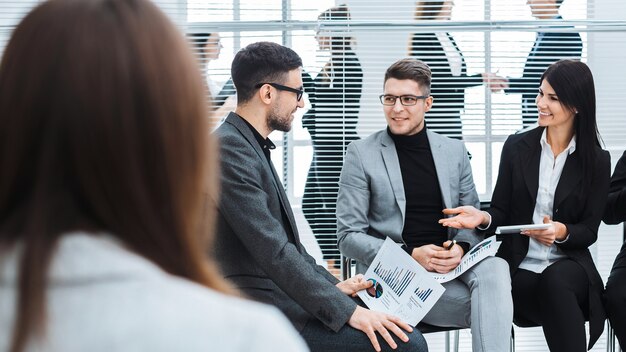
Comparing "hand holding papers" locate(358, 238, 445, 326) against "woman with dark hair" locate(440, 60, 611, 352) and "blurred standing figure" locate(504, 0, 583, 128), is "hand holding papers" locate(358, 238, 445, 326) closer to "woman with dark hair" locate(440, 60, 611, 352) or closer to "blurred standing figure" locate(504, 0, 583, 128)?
"woman with dark hair" locate(440, 60, 611, 352)

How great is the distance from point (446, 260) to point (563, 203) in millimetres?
603

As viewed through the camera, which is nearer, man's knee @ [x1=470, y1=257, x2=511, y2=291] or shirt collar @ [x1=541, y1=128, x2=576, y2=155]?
man's knee @ [x1=470, y1=257, x2=511, y2=291]

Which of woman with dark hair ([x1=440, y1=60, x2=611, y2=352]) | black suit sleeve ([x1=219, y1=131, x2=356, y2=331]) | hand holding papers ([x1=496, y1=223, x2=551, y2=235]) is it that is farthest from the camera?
woman with dark hair ([x1=440, y1=60, x2=611, y2=352])

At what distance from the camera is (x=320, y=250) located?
4234 millimetres

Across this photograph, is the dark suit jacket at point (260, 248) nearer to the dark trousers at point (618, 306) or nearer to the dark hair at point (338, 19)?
the dark trousers at point (618, 306)

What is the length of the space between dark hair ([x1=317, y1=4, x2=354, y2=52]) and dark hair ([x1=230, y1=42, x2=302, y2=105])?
130 cm

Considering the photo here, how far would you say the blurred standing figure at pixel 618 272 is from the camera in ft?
10.5

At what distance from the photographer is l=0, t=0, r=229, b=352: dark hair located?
2.31 feet

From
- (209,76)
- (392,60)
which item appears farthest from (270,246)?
(392,60)

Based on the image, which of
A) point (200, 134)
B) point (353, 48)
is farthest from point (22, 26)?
point (353, 48)

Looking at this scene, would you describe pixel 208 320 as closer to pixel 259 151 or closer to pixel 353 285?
pixel 259 151

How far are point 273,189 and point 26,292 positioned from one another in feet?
6.55

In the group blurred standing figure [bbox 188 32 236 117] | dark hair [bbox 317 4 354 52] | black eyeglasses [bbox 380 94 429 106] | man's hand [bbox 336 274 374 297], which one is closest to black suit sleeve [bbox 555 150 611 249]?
black eyeglasses [bbox 380 94 429 106]

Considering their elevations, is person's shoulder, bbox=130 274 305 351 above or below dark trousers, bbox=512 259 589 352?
above
